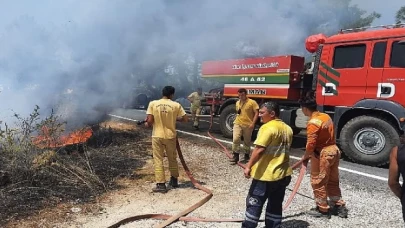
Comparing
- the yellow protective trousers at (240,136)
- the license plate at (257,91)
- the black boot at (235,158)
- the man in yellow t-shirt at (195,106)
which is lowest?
the black boot at (235,158)

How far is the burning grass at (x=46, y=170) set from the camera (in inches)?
175

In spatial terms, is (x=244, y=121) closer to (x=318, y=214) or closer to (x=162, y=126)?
(x=162, y=126)

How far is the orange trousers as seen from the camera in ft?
13.5

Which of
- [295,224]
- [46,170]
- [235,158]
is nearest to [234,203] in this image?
[295,224]

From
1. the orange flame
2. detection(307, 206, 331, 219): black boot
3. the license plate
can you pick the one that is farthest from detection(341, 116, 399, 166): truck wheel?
the orange flame

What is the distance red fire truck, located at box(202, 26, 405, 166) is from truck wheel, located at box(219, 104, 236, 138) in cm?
128

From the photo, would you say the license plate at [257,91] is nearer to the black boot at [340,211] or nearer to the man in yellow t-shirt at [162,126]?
the man in yellow t-shirt at [162,126]

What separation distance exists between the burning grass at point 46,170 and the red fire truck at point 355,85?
13.2 feet

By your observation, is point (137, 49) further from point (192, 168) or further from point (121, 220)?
point (121, 220)

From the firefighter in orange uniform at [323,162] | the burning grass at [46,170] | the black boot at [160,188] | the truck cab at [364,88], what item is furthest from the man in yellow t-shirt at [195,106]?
the firefighter in orange uniform at [323,162]

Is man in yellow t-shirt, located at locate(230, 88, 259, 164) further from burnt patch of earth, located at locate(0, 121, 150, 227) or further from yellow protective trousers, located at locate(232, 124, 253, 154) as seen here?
burnt patch of earth, located at locate(0, 121, 150, 227)

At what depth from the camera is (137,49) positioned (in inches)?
352

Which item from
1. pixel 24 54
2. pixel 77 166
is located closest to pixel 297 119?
pixel 77 166

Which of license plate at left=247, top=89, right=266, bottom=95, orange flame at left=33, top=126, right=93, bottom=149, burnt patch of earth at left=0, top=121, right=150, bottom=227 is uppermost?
license plate at left=247, top=89, right=266, bottom=95
